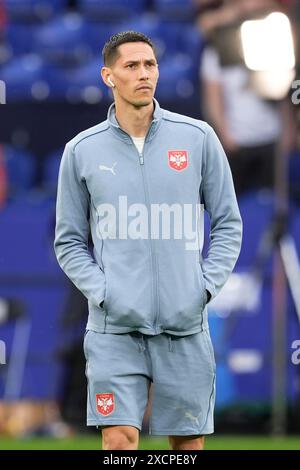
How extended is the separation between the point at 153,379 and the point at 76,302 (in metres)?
4.33

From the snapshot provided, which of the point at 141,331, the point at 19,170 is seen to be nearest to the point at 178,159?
the point at 141,331

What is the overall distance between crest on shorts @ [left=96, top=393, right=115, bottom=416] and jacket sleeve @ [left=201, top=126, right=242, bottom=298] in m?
0.54

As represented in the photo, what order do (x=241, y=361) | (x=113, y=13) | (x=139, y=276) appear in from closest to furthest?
(x=139, y=276) < (x=241, y=361) < (x=113, y=13)

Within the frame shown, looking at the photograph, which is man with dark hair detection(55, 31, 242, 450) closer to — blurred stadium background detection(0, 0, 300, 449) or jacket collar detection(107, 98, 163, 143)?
jacket collar detection(107, 98, 163, 143)

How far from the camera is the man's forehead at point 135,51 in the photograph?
4.84 metres

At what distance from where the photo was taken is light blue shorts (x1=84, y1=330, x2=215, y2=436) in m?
4.75

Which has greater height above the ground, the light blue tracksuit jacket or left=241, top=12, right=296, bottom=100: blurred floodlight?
left=241, top=12, right=296, bottom=100: blurred floodlight

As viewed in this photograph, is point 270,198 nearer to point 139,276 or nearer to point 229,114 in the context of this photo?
point 229,114

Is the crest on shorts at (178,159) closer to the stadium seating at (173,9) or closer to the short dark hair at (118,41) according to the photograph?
the short dark hair at (118,41)

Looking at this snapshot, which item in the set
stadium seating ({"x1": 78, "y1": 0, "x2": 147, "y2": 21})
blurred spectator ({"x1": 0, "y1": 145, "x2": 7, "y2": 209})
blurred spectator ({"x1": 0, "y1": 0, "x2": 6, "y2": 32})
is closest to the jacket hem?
blurred spectator ({"x1": 0, "y1": 145, "x2": 7, "y2": 209})

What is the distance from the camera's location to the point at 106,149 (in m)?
4.87

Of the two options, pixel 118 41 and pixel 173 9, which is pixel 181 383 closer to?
pixel 118 41

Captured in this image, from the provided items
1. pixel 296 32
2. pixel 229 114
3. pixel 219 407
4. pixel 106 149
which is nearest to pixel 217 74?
pixel 229 114

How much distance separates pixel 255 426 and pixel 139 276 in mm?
4629
